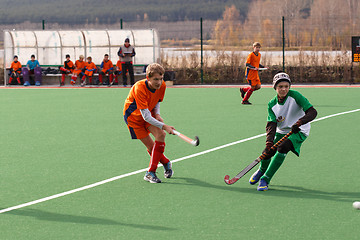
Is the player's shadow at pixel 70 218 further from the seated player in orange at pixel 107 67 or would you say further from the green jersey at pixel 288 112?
the seated player in orange at pixel 107 67

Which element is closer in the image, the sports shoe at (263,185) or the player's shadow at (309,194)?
the player's shadow at (309,194)

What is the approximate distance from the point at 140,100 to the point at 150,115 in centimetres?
21

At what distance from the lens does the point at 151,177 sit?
754 cm

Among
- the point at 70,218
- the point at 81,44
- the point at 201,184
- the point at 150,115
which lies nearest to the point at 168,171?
the point at 201,184

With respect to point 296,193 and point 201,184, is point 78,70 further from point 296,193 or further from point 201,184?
point 296,193

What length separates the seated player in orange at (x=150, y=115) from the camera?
285 inches

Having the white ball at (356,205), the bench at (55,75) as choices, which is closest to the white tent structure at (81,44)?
the bench at (55,75)

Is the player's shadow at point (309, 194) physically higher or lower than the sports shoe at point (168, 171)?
lower

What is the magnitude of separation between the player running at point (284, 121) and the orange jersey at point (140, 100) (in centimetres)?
134

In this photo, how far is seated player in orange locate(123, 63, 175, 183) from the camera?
23.7ft

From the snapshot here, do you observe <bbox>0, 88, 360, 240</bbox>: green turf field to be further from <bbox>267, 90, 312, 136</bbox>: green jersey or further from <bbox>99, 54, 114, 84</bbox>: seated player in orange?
<bbox>99, 54, 114, 84</bbox>: seated player in orange

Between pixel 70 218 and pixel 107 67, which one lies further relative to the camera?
pixel 107 67

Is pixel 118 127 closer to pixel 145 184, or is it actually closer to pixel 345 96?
pixel 145 184

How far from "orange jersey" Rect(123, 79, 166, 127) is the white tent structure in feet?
70.4
